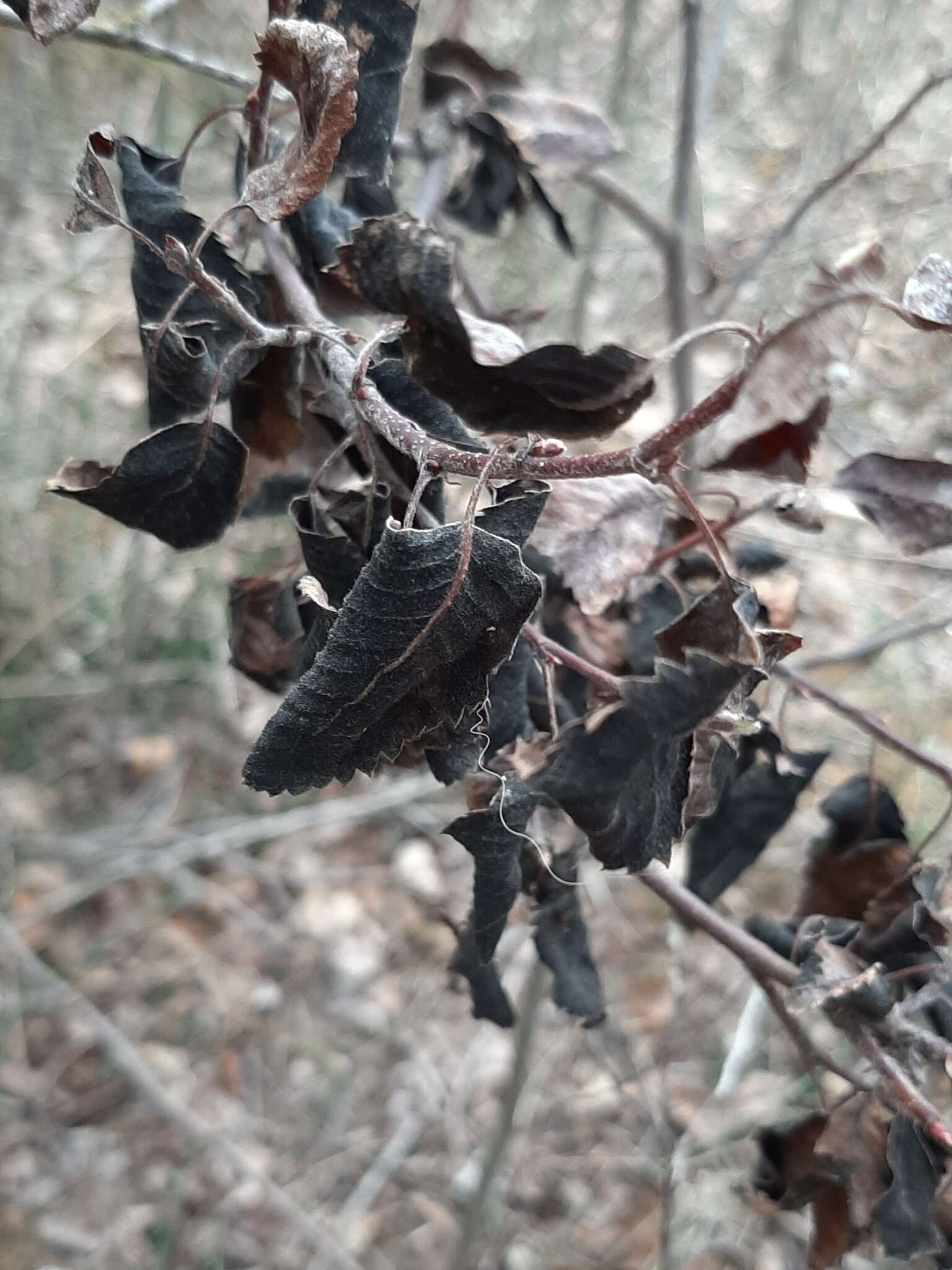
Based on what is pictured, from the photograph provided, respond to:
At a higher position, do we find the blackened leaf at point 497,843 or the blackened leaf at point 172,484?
the blackened leaf at point 172,484

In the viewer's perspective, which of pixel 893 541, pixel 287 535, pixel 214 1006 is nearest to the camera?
pixel 893 541

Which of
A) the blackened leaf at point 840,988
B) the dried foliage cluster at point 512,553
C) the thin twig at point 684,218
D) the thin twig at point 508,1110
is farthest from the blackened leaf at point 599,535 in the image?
the thin twig at point 508,1110

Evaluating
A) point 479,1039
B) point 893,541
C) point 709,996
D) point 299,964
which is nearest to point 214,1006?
point 299,964

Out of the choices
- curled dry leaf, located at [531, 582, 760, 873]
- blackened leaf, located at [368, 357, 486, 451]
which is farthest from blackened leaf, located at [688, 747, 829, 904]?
blackened leaf, located at [368, 357, 486, 451]

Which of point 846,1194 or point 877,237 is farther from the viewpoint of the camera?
point 846,1194

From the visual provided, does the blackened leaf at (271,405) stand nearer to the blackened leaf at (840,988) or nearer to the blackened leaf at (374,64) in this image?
the blackened leaf at (374,64)

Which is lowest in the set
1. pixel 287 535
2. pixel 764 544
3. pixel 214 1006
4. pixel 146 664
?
pixel 214 1006

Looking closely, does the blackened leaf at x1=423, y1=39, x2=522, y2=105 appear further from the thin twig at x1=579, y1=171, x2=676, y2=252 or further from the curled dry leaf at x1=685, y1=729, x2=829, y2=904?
the curled dry leaf at x1=685, y1=729, x2=829, y2=904

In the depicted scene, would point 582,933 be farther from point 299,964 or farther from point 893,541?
point 299,964
